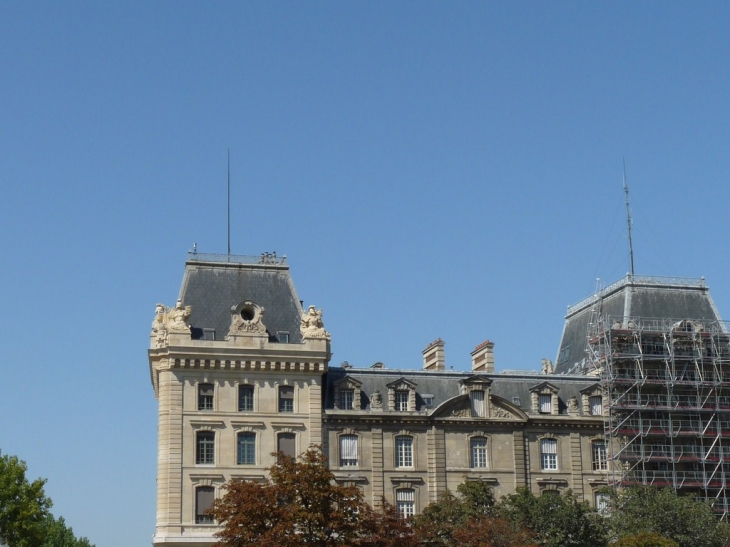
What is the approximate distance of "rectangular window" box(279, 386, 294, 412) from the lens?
7638 cm

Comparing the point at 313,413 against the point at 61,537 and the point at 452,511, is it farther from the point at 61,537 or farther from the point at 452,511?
the point at 61,537

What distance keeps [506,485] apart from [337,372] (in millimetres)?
11898

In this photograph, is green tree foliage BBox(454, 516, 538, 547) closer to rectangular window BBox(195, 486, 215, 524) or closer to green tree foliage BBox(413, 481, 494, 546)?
green tree foliage BBox(413, 481, 494, 546)

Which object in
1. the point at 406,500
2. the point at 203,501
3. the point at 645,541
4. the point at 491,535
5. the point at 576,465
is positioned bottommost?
the point at 645,541

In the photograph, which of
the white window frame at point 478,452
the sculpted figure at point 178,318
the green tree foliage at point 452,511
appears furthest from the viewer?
the white window frame at point 478,452

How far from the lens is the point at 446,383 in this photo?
8112cm

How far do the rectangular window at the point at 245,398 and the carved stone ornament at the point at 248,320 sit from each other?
323 centimetres

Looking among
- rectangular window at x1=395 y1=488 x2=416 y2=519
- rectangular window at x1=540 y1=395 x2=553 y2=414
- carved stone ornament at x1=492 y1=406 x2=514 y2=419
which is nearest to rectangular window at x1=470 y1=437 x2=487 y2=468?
carved stone ornament at x1=492 y1=406 x2=514 y2=419

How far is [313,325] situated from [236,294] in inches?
208

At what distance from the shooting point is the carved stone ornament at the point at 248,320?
3017 inches

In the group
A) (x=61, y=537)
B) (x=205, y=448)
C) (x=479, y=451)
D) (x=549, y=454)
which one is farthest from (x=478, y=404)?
(x=61, y=537)

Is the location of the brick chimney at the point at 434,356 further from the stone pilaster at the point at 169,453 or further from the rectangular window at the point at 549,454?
the stone pilaster at the point at 169,453

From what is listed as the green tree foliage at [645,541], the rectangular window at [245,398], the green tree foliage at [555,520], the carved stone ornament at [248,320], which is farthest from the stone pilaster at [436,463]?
the green tree foliage at [645,541]

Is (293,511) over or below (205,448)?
below
